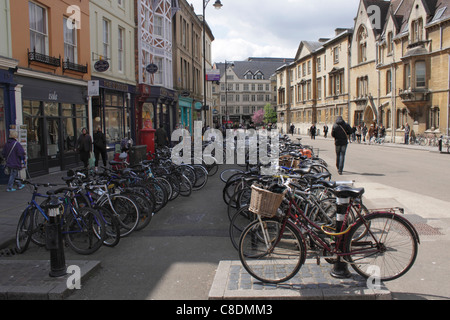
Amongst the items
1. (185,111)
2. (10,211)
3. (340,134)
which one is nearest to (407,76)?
(185,111)

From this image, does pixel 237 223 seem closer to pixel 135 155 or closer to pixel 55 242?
pixel 55 242

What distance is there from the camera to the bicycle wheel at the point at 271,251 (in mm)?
4234

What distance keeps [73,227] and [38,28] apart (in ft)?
33.1

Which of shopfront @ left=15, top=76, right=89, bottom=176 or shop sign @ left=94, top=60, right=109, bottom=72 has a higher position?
shop sign @ left=94, top=60, right=109, bottom=72

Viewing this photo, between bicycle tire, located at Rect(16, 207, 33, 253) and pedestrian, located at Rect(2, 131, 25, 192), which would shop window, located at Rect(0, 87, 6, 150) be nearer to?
pedestrian, located at Rect(2, 131, 25, 192)

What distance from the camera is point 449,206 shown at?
808 cm

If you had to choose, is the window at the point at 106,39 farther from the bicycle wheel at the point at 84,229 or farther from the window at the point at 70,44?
the bicycle wheel at the point at 84,229

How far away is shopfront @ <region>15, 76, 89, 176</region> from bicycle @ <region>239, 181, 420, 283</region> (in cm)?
1043

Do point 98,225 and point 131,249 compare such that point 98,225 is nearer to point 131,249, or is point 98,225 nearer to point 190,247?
point 131,249

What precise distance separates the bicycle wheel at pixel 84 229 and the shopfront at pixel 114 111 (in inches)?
472

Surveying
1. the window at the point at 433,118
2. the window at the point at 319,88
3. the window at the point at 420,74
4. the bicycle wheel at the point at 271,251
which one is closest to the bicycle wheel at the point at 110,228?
the bicycle wheel at the point at 271,251

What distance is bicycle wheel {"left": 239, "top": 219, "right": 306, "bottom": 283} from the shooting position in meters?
4.23

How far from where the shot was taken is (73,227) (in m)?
5.62

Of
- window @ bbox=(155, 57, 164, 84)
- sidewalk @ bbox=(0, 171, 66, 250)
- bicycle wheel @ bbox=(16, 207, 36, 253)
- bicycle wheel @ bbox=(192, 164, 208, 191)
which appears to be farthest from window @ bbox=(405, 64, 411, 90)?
bicycle wheel @ bbox=(16, 207, 36, 253)
